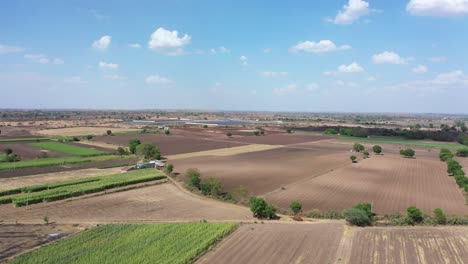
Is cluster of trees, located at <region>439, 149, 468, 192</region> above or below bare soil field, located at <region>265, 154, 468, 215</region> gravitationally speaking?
above

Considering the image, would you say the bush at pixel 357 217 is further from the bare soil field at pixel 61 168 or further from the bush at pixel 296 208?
the bare soil field at pixel 61 168

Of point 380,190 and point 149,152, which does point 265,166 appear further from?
point 149,152

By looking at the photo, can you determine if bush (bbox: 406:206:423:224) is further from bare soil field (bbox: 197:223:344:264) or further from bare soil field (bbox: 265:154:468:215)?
bare soil field (bbox: 197:223:344:264)

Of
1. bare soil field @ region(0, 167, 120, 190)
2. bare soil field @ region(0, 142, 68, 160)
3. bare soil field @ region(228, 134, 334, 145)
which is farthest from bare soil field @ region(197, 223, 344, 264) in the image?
bare soil field @ region(228, 134, 334, 145)

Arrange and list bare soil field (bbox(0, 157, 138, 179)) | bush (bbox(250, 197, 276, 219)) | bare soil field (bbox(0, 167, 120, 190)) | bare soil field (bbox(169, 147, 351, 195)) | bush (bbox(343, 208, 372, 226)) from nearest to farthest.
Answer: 1. bush (bbox(343, 208, 372, 226))
2. bush (bbox(250, 197, 276, 219))
3. bare soil field (bbox(0, 167, 120, 190))
4. bare soil field (bbox(169, 147, 351, 195))
5. bare soil field (bbox(0, 157, 138, 179))

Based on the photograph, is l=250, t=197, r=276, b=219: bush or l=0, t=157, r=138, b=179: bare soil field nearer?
l=250, t=197, r=276, b=219: bush

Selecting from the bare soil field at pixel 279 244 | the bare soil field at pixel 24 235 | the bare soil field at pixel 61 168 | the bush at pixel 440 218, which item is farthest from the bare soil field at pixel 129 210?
the bare soil field at pixel 61 168

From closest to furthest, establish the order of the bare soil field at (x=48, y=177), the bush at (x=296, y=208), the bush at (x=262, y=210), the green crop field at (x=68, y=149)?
the bush at (x=262, y=210) → the bush at (x=296, y=208) → the bare soil field at (x=48, y=177) → the green crop field at (x=68, y=149)

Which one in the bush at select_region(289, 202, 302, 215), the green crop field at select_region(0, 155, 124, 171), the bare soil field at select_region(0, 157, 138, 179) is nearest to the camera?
the bush at select_region(289, 202, 302, 215)

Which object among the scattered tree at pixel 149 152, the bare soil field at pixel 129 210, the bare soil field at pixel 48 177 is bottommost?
the bare soil field at pixel 129 210
